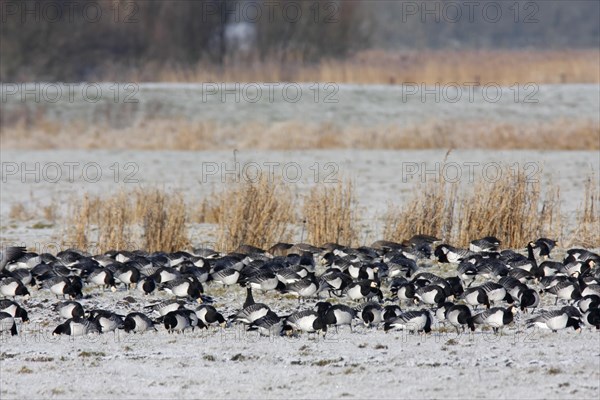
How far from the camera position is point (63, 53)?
32844 millimetres

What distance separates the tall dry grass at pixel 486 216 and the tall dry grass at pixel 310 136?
10785 millimetres

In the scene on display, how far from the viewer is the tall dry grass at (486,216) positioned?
45.3 ft

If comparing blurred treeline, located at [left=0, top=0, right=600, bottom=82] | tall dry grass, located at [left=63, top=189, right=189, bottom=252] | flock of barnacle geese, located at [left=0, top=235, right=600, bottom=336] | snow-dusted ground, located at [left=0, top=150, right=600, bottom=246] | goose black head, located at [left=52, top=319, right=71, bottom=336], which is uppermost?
blurred treeline, located at [left=0, top=0, right=600, bottom=82]

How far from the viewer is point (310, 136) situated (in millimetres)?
25703

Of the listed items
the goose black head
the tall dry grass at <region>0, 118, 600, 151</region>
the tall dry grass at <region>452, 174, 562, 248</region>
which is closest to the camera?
the goose black head

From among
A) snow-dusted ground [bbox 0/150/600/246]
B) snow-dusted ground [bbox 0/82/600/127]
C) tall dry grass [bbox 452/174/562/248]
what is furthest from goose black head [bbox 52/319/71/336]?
snow-dusted ground [bbox 0/82/600/127]

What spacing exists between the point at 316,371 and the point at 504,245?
617 centimetres

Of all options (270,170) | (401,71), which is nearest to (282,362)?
(270,170)

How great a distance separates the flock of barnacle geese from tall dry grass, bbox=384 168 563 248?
0.65 metres

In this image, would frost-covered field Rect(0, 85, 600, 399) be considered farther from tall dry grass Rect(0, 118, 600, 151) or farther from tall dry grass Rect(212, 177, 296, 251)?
tall dry grass Rect(0, 118, 600, 151)

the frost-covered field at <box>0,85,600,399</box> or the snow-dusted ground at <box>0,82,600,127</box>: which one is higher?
the snow-dusted ground at <box>0,82,600,127</box>

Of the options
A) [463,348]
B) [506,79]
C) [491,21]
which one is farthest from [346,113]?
[491,21]

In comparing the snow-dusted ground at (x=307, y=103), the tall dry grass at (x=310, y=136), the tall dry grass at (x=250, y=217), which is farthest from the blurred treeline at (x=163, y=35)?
the tall dry grass at (x=250, y=217)

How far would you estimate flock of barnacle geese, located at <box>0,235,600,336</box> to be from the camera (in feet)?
30.9
